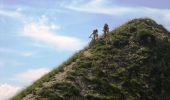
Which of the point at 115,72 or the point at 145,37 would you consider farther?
the point at 145,37

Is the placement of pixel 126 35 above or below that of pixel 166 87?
above

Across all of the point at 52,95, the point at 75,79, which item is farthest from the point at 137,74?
the point at 52,95

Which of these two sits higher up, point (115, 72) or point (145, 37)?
point (145, 37)

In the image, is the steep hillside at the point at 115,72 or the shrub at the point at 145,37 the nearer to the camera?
the steep hillside at the point at 115,72

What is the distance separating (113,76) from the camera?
59.4 metres

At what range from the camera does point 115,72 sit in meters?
60.2

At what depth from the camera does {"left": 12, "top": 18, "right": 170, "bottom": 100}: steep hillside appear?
184 ft

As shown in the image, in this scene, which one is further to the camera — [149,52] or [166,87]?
[149,52]

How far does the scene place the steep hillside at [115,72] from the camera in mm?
56125

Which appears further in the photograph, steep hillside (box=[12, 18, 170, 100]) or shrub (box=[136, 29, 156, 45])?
shrub (box=[136, 29, 156, 45])

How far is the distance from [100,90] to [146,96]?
5.05 meters

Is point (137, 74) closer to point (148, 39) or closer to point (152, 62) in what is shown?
point (152, 62)

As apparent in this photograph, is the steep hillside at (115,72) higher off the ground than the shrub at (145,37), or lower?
lower

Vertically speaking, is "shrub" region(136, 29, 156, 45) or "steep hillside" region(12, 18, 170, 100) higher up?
"shrub" region(136, 29, 156, 45)
